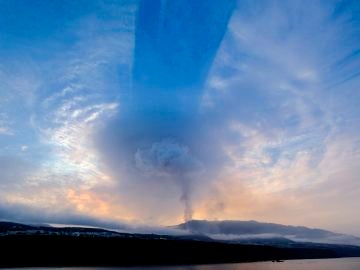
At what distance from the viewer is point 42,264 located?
193500 millimetres

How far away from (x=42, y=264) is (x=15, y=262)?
54.3ft

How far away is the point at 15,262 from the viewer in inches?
7653
